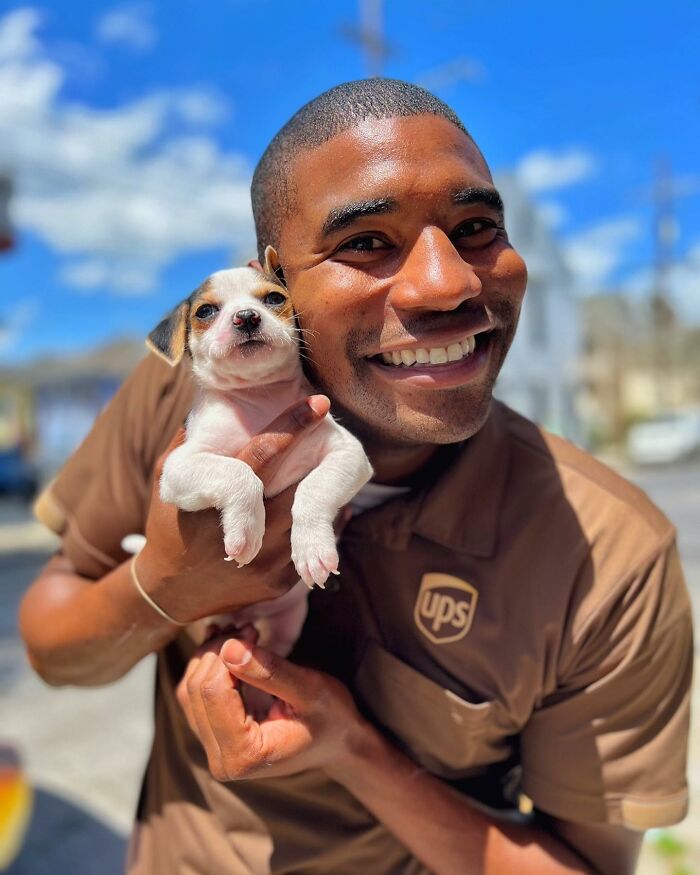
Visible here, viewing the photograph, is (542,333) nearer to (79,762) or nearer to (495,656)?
(79,762)

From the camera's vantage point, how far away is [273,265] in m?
2.01

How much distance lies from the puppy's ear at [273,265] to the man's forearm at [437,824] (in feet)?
3.84

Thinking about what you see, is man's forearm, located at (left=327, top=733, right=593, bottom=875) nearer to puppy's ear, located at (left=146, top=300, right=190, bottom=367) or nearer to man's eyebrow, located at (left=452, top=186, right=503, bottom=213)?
puppy's ear, located at (left=146, top=300, right=190, bottom=367)

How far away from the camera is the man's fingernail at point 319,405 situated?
179 cm

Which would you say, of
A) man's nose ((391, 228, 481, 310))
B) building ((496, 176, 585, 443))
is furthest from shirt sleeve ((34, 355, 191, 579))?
building ((496, 176, 585, 443))

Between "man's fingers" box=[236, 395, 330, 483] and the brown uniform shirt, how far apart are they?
35cm

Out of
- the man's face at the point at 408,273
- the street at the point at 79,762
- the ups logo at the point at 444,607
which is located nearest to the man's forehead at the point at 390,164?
the man's face at the point at 408,273

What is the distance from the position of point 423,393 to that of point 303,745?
865mm

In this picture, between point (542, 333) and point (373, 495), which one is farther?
point (542, 333)

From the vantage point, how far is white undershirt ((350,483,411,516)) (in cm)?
207

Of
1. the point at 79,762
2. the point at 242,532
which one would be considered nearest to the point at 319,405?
the point at 242,532

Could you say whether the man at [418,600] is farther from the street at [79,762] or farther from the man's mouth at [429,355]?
the street at [79,762]

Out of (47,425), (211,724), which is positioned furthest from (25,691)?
(47,425)

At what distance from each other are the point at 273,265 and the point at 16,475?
72.8ft
